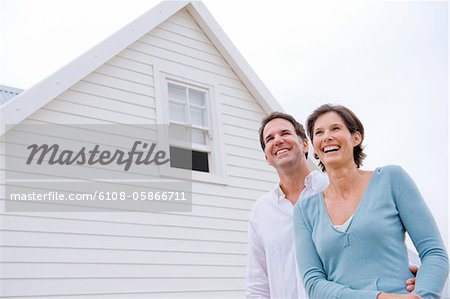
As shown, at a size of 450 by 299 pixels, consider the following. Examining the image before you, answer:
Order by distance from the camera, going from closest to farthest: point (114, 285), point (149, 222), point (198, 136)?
point (114, 285) < point (149, 222) < point (198, 136)

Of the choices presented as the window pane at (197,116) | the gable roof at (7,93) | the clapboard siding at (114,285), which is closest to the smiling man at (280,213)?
the clapboard siding at (114,285)

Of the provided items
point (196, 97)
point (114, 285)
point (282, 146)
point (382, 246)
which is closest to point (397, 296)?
point (382, 246)

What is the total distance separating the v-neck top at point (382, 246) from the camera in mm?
1608

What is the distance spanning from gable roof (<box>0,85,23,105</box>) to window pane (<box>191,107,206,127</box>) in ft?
8.86

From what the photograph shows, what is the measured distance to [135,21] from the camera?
6344 mm

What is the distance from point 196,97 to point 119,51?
4.28 feet

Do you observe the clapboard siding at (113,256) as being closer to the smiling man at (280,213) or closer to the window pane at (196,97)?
the window pane at (196,97)

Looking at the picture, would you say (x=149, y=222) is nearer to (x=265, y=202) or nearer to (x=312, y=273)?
(x=265, y=202)

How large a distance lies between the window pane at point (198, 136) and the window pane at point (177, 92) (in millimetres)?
448

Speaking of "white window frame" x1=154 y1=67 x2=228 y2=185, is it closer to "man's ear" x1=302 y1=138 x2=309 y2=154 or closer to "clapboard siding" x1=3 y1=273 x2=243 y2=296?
"clapboard siding" x1=3 y1=273 x2=243 y2=296

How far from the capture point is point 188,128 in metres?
6.66

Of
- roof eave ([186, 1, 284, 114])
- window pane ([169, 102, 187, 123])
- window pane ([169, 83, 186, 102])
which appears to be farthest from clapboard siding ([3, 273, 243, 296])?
roof eave ([186, 1, 284, 114])

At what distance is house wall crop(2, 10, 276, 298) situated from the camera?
498cm

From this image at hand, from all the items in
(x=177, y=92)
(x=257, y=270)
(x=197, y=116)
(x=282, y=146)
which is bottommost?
(x=257, y=270)
